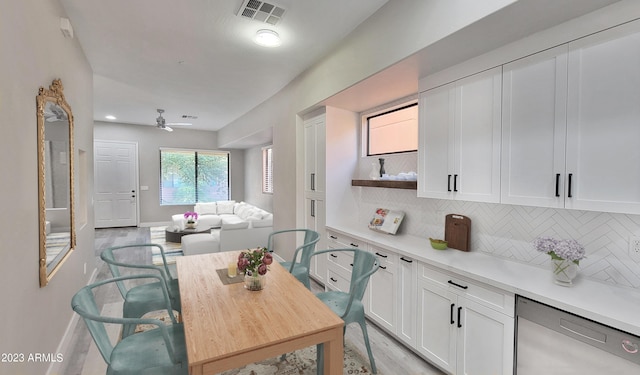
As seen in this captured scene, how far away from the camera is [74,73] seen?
116 inches

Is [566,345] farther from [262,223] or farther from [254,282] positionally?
[262,223]

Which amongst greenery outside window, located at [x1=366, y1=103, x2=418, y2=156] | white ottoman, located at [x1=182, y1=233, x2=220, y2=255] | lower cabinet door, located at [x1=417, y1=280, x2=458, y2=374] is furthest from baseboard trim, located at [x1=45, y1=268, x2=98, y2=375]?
greenery outside window, located at [x1=366, y1=103, x2=418, y2=156]

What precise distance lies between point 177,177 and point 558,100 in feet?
29.4

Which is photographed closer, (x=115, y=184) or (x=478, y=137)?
(x=478, y=137)

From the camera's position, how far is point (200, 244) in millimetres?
5004

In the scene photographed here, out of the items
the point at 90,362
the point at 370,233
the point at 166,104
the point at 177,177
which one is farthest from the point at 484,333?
the point at 177,177

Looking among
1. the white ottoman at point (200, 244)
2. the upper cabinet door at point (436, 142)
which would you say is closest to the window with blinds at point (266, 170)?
the white ottoman at point (200, 244)

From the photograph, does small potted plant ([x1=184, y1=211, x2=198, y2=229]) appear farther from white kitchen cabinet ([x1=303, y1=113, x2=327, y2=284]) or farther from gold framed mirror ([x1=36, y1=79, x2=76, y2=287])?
gold framed mirror ([x1=36, y1=79, x2=76, y2=287])

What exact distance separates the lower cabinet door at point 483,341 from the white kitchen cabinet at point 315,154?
2.17 metres

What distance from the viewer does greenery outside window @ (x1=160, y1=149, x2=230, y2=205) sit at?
855cm

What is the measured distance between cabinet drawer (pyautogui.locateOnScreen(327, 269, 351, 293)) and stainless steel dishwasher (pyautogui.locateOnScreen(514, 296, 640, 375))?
165 centimetres

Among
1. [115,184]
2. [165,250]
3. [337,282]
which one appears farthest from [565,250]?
[115,184]

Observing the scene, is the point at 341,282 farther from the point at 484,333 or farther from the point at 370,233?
the point at 484,333

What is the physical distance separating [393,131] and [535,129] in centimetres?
170
